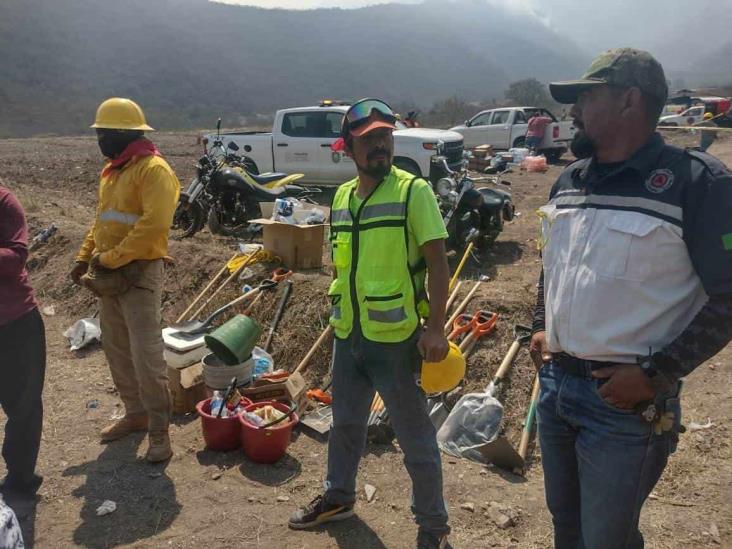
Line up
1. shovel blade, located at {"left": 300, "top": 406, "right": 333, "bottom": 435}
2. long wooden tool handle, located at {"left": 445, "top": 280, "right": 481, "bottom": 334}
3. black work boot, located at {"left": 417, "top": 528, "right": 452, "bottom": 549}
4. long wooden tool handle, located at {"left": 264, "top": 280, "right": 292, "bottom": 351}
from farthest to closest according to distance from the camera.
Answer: long wooden tool handle, located at {"left": 264, "top": 280, "right": 292, "bottom": 351}, long wooden tool handle, located at {"left": 445, "top": 280, "right": 481, "bottom": 334}, shovel blade, located at {"left": 300, "top": 406, "right": 333, "bottom": 435}, black work boot, located at {"left": 417, "top": 528, "right": 452, "bottom": 549}

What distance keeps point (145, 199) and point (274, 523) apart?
6.60 ft

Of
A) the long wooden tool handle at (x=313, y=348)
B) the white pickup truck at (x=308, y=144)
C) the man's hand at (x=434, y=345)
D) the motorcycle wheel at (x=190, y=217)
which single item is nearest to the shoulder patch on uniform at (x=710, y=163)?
the man's hand at (x=434, y=345)

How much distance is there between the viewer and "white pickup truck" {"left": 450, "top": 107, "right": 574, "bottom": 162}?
16.8 meters

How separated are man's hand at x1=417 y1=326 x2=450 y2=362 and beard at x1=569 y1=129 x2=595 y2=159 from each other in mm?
956

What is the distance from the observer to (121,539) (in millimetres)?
3098

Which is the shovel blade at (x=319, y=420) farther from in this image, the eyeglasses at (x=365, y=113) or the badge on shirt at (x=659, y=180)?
the badge on shirt at (x=659, y=180)

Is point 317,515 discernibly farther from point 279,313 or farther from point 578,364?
point 279,313

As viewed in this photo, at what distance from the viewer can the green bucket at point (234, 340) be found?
4.18m

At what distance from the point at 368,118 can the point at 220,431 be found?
2358mm

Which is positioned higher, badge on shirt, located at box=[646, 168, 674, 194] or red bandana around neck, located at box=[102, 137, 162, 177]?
badge on shirt, located at box=[646, 168, 674, 194]

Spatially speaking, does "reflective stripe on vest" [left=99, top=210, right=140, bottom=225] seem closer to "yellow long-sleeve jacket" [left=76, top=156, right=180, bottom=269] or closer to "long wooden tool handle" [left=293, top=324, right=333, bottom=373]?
"yellow long-sleeve jacket" [left=76, top=156, right=180, bottom=269]

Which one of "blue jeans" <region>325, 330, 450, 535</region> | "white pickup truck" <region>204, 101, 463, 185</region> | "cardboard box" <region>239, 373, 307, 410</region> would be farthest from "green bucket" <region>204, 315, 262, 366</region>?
"white pickup truck" <region>204, 101, 463, 185</region>

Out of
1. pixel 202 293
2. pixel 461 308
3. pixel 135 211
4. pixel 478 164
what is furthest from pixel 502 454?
pixel 478 164

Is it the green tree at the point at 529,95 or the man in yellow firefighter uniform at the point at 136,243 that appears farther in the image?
the green tree at the point at 529,95
